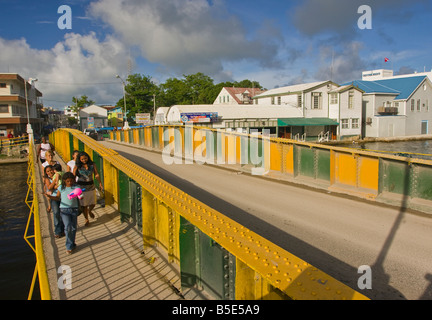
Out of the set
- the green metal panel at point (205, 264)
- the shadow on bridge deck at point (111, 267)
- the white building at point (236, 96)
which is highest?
the white building at point (236, 96)

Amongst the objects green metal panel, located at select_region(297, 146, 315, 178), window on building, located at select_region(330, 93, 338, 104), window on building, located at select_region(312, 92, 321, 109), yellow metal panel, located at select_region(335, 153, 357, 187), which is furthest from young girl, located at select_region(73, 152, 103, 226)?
window on building, located at select_region(330, 93, 338, 104)

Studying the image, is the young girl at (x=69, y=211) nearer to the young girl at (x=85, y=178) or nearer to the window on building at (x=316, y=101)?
the young girl at (x=85, y=178)

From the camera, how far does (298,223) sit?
788 centimetres

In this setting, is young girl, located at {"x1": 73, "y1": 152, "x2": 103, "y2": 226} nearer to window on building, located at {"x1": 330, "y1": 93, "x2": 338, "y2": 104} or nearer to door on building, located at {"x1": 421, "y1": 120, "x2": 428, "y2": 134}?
window on building, located at {"x1": 330, "y1": 93, "x2": 338, "y2": 104}

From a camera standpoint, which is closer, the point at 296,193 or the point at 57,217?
the point at 57,217

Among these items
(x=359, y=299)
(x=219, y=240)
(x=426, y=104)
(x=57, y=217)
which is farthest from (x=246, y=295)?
(x=426, y=104)

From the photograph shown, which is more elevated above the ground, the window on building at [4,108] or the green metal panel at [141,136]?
the window on building at [4,108]

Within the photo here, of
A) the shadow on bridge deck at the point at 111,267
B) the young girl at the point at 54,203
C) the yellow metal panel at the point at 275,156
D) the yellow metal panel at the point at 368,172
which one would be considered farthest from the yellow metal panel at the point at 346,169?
the young girl at the point at 54,203

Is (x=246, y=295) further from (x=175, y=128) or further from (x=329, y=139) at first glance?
(x=329, y=139)

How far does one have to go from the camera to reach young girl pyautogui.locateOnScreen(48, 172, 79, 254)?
21.1 feet

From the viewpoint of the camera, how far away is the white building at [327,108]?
45.6m

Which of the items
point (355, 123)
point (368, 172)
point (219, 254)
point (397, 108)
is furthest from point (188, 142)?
point (397, 108)

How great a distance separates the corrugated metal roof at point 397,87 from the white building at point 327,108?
6.00m

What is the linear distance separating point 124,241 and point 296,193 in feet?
20.1
